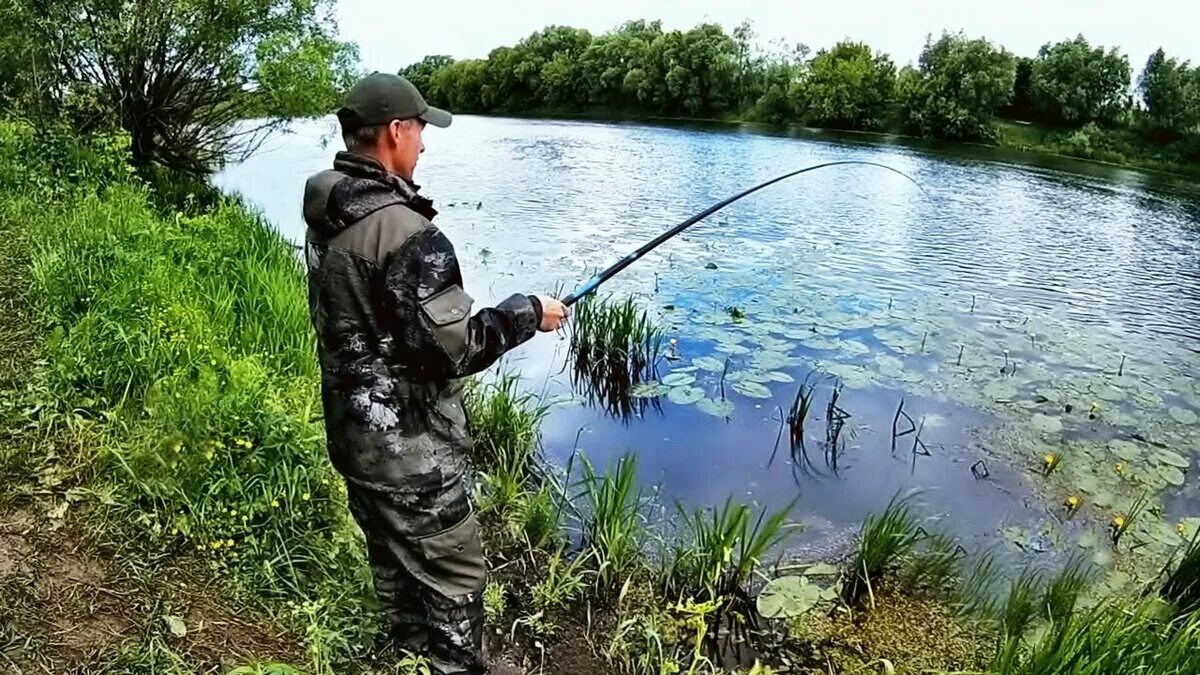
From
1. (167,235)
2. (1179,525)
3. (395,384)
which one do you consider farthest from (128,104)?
(1179,525)

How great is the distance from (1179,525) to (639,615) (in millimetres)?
3435

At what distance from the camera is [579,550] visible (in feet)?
13.9

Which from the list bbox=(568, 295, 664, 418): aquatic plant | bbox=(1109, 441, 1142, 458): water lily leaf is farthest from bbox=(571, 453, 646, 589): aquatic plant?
bbox=(1109, 441, 1142, 458): water lily leaf

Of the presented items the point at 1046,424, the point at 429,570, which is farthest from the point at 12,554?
the point at 1046,424

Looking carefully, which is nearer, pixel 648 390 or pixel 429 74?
pixel 648 390

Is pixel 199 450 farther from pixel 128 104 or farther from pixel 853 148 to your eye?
pixel 853 148

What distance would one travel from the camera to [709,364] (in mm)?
7500

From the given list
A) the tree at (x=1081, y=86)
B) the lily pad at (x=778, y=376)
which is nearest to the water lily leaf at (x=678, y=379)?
the lily pad at (x=778, y=376)

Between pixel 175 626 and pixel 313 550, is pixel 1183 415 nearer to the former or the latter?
pixel 313 550

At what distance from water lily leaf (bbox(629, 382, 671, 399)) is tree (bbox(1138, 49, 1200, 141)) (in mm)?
35263

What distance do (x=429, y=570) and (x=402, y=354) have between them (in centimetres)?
70

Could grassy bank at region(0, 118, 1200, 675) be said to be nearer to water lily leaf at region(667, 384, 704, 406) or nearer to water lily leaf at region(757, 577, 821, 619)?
water lily leaf at region(757, 577, 821, 619)

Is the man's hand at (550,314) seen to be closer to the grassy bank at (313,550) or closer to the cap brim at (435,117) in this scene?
the cap brim at (435,117)

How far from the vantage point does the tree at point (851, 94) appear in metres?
43.3
